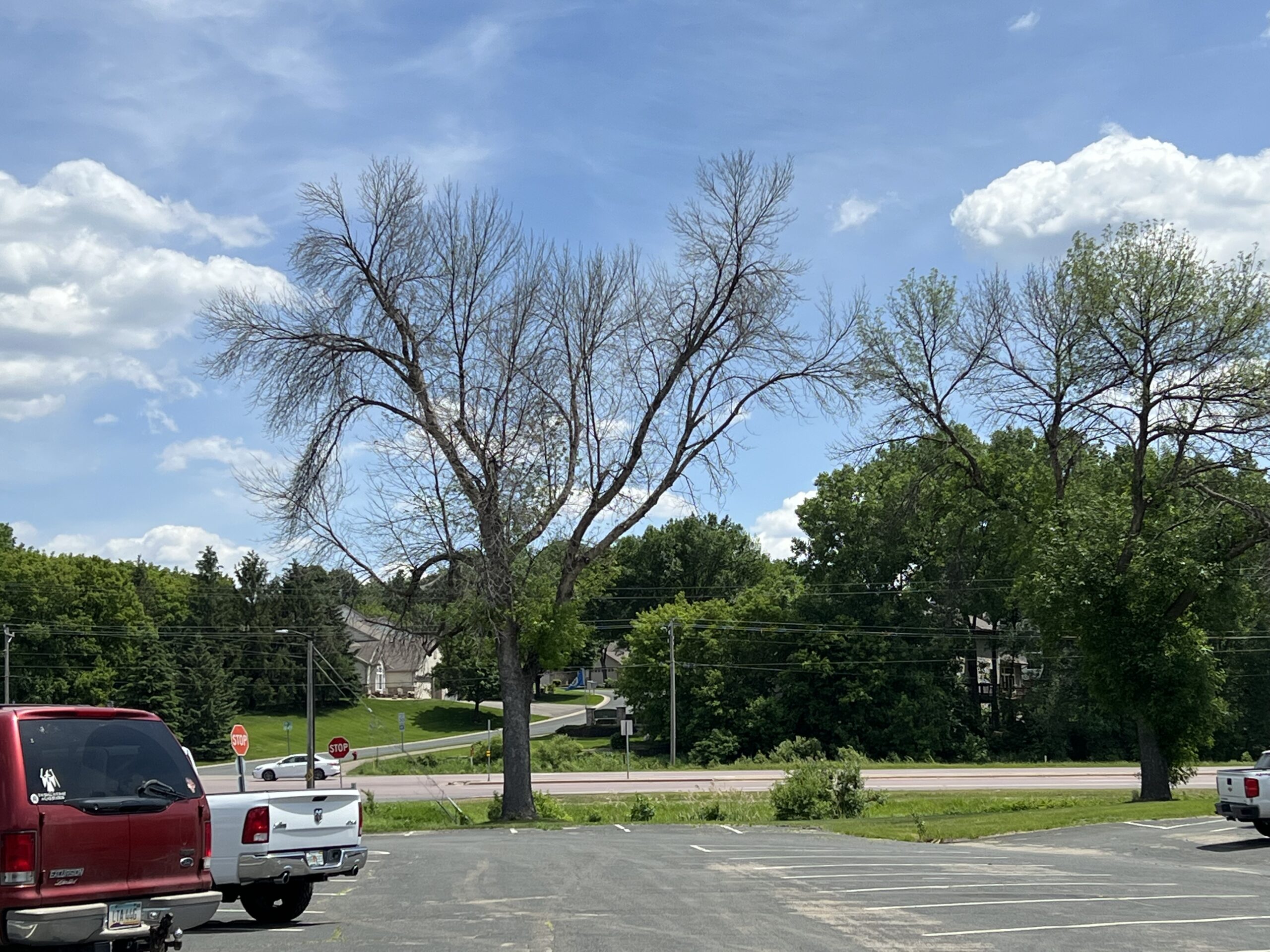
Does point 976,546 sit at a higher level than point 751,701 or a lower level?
higher

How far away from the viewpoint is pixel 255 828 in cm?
1172

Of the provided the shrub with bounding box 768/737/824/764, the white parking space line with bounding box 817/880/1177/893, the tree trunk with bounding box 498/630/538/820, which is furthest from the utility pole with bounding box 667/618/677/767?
the white parking space line with bounding box 817/880/1177/893

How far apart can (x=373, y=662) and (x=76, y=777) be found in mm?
91036

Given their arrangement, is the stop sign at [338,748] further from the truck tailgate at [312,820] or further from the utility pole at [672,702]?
the truck tailgate at [312,820]

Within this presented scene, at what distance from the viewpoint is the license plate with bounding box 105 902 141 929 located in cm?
782

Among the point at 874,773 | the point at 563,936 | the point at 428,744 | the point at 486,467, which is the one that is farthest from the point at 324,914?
the point at 428,744

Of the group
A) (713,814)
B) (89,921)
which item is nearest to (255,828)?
(89,921)

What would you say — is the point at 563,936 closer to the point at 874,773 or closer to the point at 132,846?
the point at 132,846

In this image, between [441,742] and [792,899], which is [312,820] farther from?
[441,742]

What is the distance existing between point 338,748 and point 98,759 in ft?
104

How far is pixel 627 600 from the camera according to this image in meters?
105

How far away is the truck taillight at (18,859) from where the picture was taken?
294 inches

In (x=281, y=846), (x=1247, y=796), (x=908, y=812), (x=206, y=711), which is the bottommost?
(x=206, y=711)

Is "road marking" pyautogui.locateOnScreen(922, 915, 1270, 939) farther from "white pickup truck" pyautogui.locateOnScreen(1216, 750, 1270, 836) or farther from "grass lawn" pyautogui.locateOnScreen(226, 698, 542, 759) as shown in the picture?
"grass lawn" pyautogui.locateOnScreen(226, 698, 542, 759)
